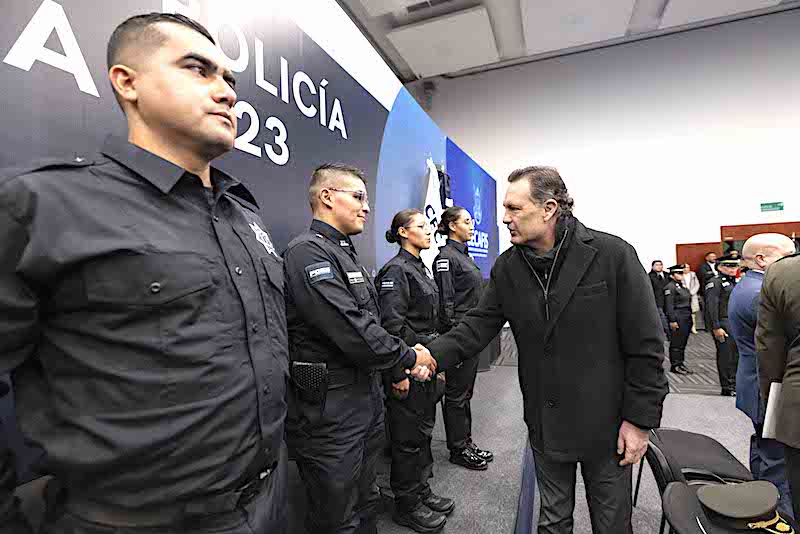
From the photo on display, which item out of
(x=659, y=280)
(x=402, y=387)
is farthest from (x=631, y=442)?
(x=659, y=280)

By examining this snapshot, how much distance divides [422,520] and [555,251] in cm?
140

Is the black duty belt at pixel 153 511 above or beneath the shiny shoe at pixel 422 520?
above

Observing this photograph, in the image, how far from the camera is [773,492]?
112cm

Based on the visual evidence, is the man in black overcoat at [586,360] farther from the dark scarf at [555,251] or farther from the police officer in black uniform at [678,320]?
the police officer in black uniform at [678,320]

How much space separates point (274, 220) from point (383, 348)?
2.54ft

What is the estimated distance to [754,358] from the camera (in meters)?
2.16

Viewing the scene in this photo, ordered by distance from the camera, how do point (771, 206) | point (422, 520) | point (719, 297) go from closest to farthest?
point (422, 520) → point (719, 297) → point (771, 206)

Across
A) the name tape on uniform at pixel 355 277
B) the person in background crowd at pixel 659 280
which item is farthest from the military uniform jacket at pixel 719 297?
the name tape on uniform at pixel 355 277

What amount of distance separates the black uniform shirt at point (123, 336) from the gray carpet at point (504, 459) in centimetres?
134

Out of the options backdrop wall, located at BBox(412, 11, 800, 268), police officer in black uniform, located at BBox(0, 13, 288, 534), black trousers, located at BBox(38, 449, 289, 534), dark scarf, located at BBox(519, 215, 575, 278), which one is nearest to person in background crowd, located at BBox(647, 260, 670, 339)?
backdrop wall, located at BBox(412, 11, 800, 268)

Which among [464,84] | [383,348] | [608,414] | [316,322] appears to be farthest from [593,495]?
[464,84]

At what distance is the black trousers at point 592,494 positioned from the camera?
132 cm

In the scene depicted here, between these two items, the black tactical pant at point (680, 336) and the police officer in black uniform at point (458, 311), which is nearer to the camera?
the police officer in black uniform at point (458, 311)

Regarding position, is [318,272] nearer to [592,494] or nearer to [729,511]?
[592,494]
